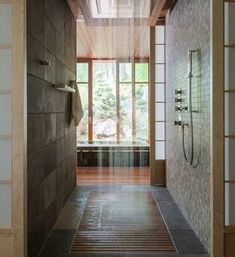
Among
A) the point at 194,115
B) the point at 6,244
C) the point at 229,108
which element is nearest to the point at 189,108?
the point at 194,115

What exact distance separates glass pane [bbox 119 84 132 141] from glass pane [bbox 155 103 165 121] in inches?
33.7

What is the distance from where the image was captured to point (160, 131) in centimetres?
539

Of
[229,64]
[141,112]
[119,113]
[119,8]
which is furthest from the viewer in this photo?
[141,112]

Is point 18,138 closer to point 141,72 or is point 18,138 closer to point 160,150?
point 141,72

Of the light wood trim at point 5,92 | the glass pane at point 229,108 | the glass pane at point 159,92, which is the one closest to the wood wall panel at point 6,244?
the light wood trim at point 5,92

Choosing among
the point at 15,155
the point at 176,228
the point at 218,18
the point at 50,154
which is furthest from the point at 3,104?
the point at 176,228

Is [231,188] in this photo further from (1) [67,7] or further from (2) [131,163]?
(1) [67,7]

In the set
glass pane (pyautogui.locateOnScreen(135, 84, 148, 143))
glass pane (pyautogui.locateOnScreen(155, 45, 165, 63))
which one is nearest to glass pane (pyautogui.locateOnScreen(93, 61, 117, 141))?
glass pane (pyautogui.locateOnScreen(135, 84, 148, 143))

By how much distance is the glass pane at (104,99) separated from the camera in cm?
434

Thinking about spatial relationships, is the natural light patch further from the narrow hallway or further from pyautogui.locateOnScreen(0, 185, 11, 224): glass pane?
pyautogui.locateOnScreen(0, 185, 11, 224): glass pane

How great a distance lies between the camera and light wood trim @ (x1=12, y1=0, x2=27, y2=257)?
2.22 meters

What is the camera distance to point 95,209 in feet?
13.1

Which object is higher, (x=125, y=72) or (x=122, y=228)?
(x=125, y=72)

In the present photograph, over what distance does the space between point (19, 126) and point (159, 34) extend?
3642 mm
